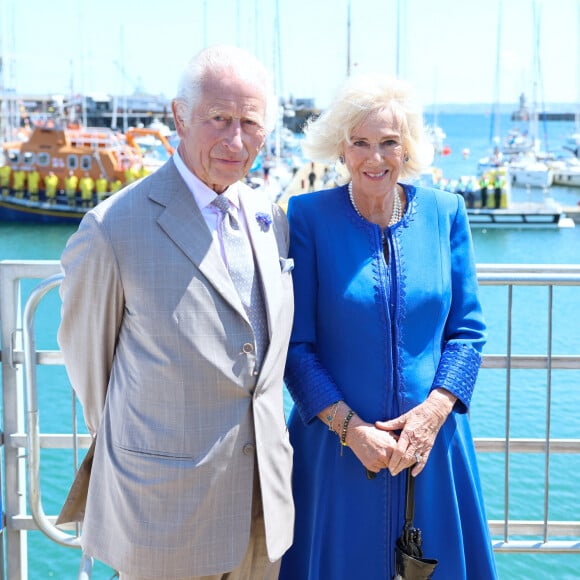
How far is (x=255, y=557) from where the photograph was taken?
2092 mm

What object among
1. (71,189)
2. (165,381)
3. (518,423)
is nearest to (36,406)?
(165,381)

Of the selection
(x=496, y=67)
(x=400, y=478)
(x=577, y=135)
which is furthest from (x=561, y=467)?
(x=577, y=135)

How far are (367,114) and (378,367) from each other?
0.67m

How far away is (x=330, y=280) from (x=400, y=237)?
0.23 m

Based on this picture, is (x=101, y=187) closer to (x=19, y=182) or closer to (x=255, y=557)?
(x=19, y=182)

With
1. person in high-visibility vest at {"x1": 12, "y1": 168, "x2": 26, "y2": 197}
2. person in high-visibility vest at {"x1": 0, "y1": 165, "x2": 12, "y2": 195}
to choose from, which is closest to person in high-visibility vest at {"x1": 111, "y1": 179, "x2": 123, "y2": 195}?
person in high-visibility vest at {"x1": 12, "y1": 168, "x2": 26, "y2": 197}

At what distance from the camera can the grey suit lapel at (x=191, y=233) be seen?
1875mm

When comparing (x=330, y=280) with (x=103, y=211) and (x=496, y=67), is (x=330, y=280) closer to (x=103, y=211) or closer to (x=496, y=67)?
(x=103, y=211)

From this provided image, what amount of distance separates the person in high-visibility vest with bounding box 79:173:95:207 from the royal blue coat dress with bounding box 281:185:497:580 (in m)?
30.3

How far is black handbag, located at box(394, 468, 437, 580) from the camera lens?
6.89 ft

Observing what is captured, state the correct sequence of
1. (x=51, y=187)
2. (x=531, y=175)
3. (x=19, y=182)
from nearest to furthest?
(x=51, y=187) < (x=19, y=182) < (x=531, y=175)

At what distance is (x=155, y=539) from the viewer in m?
1.91

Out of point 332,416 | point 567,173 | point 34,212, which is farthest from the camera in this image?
point 567,173

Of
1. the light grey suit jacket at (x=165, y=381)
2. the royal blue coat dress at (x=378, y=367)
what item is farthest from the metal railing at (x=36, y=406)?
the light grey suit jacket at (x=165, y=381)
